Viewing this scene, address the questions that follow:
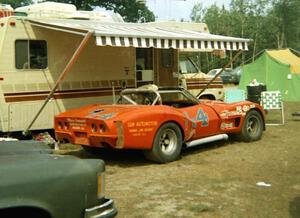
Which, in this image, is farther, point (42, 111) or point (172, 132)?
point (42, 111)

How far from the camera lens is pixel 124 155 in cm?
917

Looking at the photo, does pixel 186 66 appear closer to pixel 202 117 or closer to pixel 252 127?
pixel 252 127

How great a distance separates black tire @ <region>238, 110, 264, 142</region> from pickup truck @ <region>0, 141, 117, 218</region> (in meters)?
6.62

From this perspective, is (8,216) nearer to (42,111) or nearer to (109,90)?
(42,111)

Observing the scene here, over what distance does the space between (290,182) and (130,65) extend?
5946mm

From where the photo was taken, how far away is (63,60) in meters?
10.8

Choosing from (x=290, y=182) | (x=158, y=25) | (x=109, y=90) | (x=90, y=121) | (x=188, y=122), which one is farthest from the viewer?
(x=158, y=25)

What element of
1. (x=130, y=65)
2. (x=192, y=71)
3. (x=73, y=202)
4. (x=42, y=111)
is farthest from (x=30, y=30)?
(x=73, y=202)

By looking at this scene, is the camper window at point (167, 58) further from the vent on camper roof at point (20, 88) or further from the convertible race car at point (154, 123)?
the vent on camper roof at point (20, 88)

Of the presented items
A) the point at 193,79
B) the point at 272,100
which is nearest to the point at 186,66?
the point at 193,79

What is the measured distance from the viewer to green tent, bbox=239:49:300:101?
67.5ft

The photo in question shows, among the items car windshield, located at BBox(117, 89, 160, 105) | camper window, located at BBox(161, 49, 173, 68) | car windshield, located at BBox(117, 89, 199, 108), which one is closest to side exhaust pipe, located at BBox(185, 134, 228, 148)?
car windshield, located at BBox(117, 89, 199, 108)

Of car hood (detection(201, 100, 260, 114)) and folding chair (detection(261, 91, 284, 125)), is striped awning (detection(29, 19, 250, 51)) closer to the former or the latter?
car hood (detection(201, 100, 260, 114))

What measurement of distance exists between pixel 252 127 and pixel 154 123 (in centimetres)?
331
